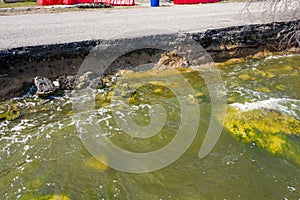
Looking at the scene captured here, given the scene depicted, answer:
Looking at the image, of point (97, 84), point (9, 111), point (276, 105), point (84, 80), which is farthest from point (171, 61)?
point (9, 111)

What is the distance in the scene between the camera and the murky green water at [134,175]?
2.93 metres

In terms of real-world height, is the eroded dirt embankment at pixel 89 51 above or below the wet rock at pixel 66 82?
above

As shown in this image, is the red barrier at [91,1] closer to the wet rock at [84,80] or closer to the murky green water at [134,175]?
the wet rock at [84,80]

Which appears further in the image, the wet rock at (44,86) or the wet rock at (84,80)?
the wet rock at (84,80)

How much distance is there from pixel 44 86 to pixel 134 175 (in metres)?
2.37

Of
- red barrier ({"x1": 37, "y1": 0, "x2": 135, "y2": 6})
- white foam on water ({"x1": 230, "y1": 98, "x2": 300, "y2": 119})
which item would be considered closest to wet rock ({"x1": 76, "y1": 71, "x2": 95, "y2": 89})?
white foam on water ({"x1": 230, "y1": 98, "x2": 300, "y2": 119})

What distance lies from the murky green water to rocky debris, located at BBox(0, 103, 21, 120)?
9 cm

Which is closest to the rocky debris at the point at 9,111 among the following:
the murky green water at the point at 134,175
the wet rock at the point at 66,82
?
the murky green water at the point at 134,175

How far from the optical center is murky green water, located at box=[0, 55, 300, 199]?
293 cm

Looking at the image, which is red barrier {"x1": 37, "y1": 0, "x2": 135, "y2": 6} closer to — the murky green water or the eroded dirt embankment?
the eroded dirt embankment

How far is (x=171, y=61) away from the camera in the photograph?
570 cm

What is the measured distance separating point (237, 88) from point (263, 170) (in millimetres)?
2095

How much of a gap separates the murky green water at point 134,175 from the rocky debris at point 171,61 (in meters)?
1.14

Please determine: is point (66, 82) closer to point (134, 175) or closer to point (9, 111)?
point (9, 111)
